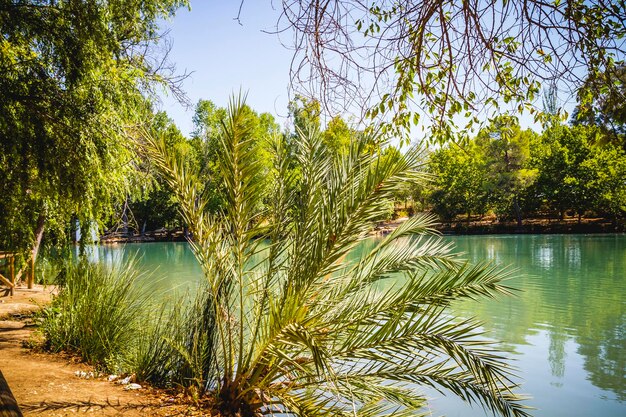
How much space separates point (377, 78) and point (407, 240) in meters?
2.12

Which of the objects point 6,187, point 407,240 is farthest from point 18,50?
point 407,240

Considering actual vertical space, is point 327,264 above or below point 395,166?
below

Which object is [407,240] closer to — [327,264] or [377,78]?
[327,264]

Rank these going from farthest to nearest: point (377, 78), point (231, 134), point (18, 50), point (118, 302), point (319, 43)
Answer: point (118, 302) → point (18, 50) → point (231, 134) → point (377, 78) → point (319, 43)

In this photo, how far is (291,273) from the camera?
14.8 feet

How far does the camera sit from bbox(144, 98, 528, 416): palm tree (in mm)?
3932

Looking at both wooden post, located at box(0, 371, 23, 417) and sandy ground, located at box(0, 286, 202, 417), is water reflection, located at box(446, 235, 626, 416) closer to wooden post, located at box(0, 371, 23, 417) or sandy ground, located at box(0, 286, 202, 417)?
wooden post, located at box(0, 371, 23, 417)

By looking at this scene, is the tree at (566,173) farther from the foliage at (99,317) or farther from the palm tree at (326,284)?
the foliage at (99,317)

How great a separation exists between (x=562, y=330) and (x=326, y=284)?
9.12 m

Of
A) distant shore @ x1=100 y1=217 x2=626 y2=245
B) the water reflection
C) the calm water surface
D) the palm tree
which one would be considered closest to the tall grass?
the palm tree

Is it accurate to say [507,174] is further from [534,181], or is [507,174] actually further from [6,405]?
[6,405]

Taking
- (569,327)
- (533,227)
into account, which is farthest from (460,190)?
(569,327)

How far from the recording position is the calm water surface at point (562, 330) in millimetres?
7457

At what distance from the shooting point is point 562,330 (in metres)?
11.2
